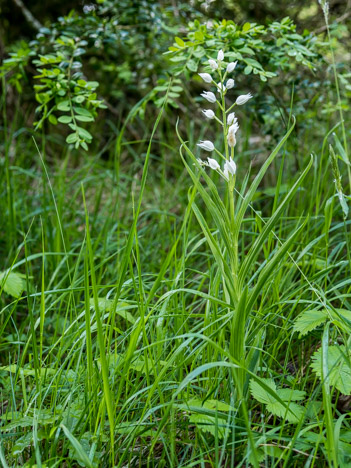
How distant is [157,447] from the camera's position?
4.30 ft

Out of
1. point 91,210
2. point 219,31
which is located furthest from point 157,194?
point 219,31

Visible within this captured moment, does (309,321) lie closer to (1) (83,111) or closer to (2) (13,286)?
(2) (13,286)

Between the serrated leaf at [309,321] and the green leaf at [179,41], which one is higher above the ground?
the green leaf at [179,41]

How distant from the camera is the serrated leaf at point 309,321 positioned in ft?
4.23

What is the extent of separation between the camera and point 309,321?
4.33ft

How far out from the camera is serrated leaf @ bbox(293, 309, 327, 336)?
1290 mm

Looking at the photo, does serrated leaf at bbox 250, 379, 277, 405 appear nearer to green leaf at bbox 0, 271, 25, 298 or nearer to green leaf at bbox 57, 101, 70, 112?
green leaf at bbox 0, 271, 25, 298

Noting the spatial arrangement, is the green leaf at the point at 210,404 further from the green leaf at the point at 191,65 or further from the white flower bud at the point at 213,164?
the green leaf at the point at 191,65

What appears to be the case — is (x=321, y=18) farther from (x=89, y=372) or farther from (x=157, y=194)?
(x=89, y=372)

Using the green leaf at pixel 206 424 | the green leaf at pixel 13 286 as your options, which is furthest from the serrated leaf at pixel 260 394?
the green leaf at pixel 13 286

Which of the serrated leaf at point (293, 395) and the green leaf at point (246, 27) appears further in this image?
the green leaf at point (246, 27)

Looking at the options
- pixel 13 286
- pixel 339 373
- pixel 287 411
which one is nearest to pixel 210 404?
pixel 287 411

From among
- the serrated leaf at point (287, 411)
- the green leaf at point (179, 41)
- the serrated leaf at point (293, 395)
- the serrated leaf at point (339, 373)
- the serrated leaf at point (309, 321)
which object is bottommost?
the serrated leaf at point (293, 395)

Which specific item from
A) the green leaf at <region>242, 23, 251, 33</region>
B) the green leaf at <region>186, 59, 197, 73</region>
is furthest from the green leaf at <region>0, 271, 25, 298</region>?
the green leaf at <region>242, 23, 251, 33</region>
